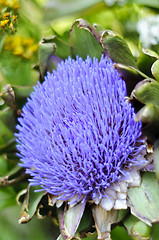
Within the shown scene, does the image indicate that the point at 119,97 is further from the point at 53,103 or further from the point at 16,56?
the point at 16,56

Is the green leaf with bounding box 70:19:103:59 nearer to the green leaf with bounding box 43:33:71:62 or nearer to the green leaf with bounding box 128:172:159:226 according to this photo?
the green leaf with bounding box 43:33:71:62

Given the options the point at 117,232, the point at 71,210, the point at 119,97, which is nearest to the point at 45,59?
the point at 119,97

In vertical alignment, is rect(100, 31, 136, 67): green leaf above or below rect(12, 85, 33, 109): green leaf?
above

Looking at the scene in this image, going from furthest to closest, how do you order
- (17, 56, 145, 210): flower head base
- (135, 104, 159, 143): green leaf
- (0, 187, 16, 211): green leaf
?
(0, 187, 16, 211): green leaf → (17, 56, 145, 210): flower head base → (135, 104, 159, 143): green leaf

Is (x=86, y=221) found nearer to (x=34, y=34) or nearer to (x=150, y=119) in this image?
(x=150, y=119)

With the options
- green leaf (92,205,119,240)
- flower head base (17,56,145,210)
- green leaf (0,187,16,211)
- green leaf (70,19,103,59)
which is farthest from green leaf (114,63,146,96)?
green leaf (0,187,16,211)

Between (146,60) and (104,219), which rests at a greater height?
(146,60)

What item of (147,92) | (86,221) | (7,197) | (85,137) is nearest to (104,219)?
(86,221)
